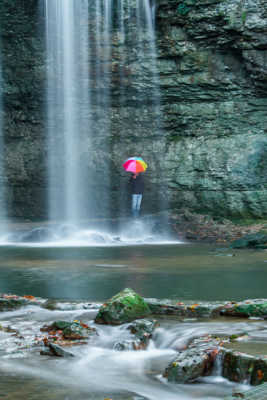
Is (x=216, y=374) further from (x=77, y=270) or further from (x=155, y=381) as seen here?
(x=77, y=270)

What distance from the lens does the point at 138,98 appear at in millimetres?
16797

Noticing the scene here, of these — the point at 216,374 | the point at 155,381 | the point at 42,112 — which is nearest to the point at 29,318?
the point at 155,381

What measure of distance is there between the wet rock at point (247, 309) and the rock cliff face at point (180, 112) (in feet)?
35.7

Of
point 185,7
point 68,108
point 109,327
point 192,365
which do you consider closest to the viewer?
point 192,365

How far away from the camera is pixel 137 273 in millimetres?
7371

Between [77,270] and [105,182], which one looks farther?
[105,182]

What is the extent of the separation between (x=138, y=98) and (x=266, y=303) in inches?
510

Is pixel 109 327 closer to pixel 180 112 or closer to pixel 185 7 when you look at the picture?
pixel 180 112

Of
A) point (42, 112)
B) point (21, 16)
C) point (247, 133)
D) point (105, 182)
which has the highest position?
point (21, 16)

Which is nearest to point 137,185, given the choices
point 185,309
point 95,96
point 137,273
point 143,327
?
point 95,96

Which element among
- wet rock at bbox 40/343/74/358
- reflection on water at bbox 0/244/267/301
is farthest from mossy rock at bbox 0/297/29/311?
wet rock at bbox 40/343/74/358

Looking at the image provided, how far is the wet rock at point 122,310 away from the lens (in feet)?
15.0

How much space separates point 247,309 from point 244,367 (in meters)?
1.51

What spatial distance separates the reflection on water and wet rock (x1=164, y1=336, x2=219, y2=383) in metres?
2.11
